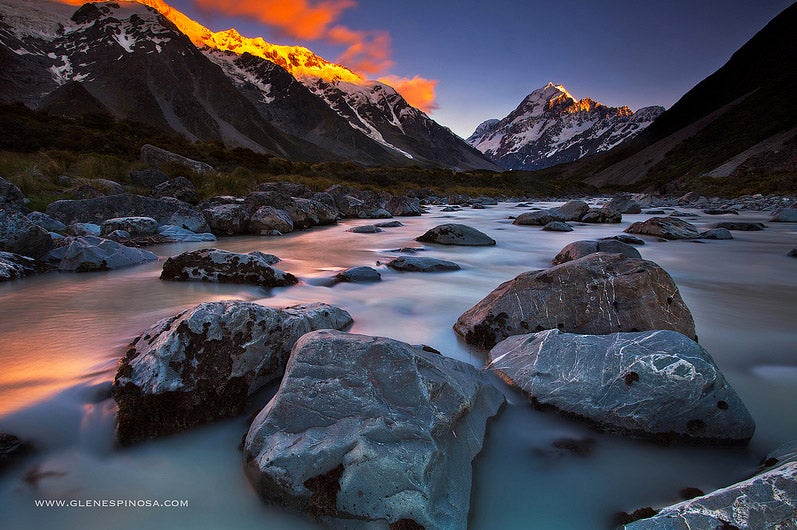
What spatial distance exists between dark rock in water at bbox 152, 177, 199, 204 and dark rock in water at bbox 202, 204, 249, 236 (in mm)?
2941

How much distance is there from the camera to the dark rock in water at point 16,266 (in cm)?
616

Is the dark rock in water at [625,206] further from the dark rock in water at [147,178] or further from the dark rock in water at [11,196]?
the dark rock in water at [11,196]

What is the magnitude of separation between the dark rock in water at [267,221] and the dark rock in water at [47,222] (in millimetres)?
4787

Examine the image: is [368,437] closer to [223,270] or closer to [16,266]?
[223,270]

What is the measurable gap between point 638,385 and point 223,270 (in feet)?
18.3

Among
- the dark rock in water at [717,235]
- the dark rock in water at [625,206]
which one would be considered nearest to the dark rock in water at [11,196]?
the dark rock in water at [717,235]

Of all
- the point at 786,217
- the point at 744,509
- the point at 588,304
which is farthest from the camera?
the point at 786,217

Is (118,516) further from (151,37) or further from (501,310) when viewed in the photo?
(151,37)

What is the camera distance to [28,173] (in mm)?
12656

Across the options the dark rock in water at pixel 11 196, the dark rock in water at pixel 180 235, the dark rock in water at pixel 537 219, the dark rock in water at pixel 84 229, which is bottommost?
the dark rock in water at pixel 537 219

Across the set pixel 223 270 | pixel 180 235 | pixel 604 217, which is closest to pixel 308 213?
pixel 180 235

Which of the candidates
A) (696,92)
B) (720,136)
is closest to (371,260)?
(720,136)

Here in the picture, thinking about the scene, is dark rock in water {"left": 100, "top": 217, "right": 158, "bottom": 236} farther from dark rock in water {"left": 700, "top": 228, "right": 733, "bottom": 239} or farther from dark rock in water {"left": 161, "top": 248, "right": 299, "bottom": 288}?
dark rock in water {"left": 700, "top": 228, "right": 733, "bottom": 239}

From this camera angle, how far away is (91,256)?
22.9 ft
